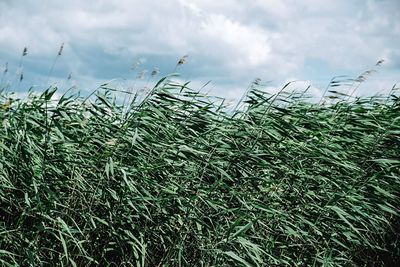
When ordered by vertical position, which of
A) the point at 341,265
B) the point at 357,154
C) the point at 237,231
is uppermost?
the point at 357,154

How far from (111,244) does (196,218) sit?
822mm

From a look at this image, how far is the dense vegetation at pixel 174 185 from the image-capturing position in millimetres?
5254

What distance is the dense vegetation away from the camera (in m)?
5.25

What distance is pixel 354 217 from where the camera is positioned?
6250 mm

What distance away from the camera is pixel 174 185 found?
18.4 ft

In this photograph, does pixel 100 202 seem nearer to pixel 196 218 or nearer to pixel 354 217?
pixel 196 218

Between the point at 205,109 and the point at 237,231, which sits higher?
the point at 205,109

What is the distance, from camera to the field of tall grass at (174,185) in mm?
5254

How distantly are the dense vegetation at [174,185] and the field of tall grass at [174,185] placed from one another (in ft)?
0.05

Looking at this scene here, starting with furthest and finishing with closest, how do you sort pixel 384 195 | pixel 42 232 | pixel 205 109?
pixel 384 195, pixel 205 109, pixel 42 232

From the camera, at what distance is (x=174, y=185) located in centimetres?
562

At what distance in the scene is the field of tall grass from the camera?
17.2 ft

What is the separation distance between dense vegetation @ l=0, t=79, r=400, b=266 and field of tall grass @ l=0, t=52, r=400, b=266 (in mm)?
15

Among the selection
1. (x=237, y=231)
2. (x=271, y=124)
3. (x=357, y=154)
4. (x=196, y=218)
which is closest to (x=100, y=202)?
(x=196, y=218)
